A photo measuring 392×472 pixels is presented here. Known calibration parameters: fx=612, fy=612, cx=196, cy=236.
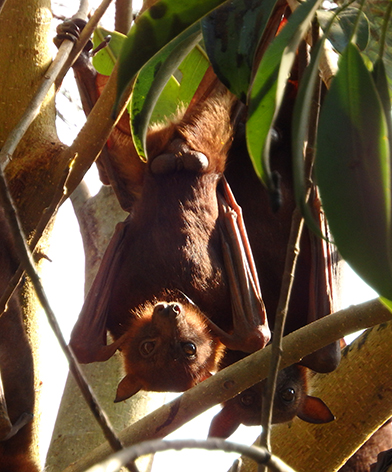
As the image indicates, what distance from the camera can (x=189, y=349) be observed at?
8.99ft

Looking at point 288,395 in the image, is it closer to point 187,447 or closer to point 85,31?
point 85,31

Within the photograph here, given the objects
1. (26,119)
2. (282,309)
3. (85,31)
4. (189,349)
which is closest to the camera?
(282,309)

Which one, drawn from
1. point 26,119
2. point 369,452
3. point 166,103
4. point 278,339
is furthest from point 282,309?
point 369,452

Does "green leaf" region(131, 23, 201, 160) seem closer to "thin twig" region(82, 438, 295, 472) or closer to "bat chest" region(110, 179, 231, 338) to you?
"thin twig" region(82, 438, 295, 472)

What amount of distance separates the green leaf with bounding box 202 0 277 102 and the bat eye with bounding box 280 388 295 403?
193 centimetres

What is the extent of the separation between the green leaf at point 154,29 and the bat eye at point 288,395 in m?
2.04

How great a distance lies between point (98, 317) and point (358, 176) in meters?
2.04

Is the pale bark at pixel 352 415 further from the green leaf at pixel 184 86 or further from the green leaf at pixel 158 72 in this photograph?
the green leaf at pixel 158 72

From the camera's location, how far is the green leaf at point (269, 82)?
3.25 ft

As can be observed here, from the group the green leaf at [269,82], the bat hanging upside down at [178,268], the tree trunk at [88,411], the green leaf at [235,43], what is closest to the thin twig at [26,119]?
the green leaf at [235,43]

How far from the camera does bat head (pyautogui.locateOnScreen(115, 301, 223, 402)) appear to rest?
2740 millimetres

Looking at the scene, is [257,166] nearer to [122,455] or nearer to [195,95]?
[122,455]

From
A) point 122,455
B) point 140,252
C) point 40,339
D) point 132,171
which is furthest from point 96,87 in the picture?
point 122,455

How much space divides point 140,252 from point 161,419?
1.40 meters
